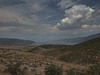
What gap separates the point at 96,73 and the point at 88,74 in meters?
1.11

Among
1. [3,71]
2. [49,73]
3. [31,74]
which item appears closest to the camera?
[49,73]

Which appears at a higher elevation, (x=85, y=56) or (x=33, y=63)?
(x=33, y=63)

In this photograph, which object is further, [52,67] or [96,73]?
[96,73]

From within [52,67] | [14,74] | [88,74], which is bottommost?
[88,74]

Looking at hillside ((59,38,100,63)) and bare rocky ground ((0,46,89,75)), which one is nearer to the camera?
bare rocky ground ((0,46,89,75))

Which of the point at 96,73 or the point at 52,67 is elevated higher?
the point at 52,67

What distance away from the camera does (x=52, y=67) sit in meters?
7.40

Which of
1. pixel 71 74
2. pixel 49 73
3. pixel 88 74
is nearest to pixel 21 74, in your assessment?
pixel 49 73

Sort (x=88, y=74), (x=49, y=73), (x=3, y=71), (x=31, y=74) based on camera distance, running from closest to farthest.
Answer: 1. (x=49, y=73)
2. (x=3, y=71)
3. (x=31, y=74)
4. (x=88, y=74)

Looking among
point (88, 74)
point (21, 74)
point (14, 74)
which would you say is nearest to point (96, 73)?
point (88, 74)

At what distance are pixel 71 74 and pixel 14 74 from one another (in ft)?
19.0

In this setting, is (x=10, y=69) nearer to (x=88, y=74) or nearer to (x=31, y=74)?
(x=31, y=74)

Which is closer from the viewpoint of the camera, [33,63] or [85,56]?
[33,63]

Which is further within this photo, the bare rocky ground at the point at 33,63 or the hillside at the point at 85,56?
the hillside at the point at 85,56
